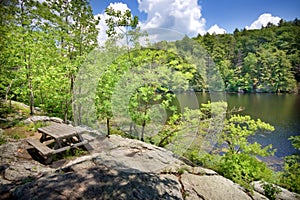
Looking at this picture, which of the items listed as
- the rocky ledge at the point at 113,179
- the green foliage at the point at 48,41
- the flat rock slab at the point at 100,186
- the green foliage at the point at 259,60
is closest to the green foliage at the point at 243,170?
the rocky ledge at the point at 113,179

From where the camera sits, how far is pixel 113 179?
7.80 feet

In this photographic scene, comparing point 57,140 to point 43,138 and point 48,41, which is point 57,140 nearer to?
point 43,138

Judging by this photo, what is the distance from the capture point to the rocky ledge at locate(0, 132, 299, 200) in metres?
2.10

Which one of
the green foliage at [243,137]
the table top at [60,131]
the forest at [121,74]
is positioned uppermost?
the forest at [121,74]

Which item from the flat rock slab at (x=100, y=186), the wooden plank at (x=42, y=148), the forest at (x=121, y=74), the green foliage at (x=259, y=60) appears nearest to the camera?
the flat rock slab at (x=100, y=186)

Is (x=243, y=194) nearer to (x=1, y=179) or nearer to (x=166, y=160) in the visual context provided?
(x=166, y=160)

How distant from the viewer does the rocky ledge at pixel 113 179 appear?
210 cm

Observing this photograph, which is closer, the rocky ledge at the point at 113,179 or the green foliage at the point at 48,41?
the rocky ledge at the point at 113,179

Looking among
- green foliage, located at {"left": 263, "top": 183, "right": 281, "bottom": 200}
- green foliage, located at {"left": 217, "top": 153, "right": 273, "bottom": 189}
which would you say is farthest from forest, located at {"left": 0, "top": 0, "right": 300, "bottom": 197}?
green foliage, located at {"left": 263, "top": 183, "right": 281, "bottom": 200}

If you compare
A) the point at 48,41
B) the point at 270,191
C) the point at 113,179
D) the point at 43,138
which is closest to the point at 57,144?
the point at 43,138

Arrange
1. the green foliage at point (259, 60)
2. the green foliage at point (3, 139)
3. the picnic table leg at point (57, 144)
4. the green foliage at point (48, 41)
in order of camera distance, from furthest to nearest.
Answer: the green foliage at point (259, 60) → the green foliage at point (48, 41) → the green foliage at point (3, 139) → the picnic table leg at point (57, 144)

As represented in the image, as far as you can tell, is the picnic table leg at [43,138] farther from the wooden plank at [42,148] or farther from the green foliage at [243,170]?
the green foliage at [243,170]

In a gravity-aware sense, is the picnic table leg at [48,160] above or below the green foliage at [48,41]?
below

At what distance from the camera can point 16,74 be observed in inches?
201
